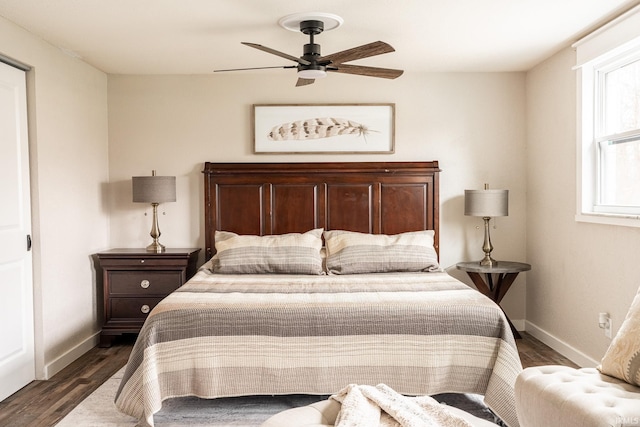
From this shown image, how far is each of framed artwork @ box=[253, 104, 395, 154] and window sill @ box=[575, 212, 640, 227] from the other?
1.72 meters

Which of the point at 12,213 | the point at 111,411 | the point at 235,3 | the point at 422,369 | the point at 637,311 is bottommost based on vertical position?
the point at 111,411

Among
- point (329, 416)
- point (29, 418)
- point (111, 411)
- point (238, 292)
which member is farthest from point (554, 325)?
point (29, 418)

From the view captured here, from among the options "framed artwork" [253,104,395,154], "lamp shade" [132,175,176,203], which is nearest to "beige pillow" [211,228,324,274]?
"lamp shade" [132,175,176,203]

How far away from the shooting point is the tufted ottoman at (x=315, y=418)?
198cm

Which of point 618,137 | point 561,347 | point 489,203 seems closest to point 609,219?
point 618,137

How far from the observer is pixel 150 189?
4539 millimetres

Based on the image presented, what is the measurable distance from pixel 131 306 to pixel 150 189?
Answer: 98 centimetres

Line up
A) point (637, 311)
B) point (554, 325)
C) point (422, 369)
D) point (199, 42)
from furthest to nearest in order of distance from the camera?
point (554, 325) < point (199, 42) < point (422, 369) < point (637, 311)

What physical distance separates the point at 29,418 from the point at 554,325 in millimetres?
3746

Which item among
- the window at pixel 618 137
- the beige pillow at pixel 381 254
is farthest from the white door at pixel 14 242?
the window at pixel 618 137

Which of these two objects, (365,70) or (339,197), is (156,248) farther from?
(365,70)

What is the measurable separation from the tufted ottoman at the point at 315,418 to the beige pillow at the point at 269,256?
2012mm

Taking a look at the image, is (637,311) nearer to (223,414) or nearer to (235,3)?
(223,414)

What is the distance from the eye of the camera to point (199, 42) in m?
3.92
